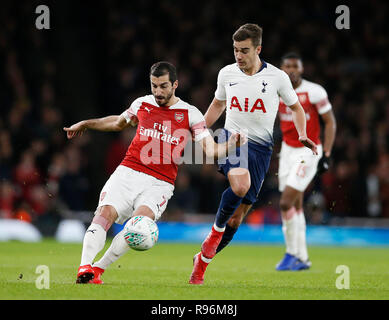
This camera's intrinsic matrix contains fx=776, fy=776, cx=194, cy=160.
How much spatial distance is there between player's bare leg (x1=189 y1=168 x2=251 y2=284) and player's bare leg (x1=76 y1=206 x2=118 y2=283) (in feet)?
3.35

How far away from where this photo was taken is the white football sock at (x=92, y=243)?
668 centimetres

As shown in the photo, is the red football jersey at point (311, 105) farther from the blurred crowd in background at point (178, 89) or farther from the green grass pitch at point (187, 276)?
the blurred crowd in background at point (178, 89)

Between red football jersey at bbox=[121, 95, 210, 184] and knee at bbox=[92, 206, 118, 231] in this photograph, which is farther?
red football jersey at bbox=[121, 95, 210, 184]

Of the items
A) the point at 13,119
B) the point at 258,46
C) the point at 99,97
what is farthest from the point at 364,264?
the point at 99,97

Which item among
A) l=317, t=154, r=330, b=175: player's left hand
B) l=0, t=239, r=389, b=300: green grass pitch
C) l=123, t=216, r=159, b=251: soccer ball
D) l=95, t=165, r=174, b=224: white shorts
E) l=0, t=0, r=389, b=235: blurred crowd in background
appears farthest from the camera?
l=0, t=0, r=389, b=235: blurred crowd in background

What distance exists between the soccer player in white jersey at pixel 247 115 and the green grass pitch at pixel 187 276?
2.19 ft

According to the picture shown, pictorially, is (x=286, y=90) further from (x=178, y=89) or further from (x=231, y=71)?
(x=178, y=89)

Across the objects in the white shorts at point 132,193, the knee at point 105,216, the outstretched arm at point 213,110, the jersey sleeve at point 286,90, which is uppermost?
the jersey sleeve at point 286,90

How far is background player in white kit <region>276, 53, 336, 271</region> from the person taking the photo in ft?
32.4

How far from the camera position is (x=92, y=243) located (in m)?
6.72

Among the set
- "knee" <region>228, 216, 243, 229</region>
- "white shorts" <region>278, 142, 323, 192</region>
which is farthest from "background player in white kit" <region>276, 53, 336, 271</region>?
"knee" <region>228, 216, 243, 229</region>

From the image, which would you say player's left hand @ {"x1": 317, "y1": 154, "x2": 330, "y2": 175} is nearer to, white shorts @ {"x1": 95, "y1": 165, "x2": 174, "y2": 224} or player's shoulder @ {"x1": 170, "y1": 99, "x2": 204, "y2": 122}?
player's shoulder @ {"x1": 170, "y1": 99, "x2": 204, "y2": 122}

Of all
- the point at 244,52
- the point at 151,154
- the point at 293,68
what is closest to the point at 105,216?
the point at 151,154

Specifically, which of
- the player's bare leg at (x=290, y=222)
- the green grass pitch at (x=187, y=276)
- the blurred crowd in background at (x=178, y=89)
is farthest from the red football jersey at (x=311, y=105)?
the blurred crowd in background at (x=178, y=89)
